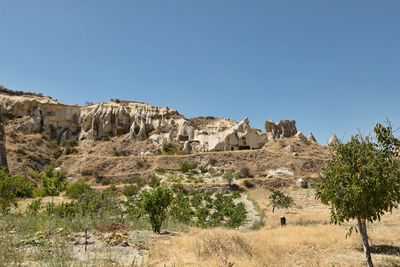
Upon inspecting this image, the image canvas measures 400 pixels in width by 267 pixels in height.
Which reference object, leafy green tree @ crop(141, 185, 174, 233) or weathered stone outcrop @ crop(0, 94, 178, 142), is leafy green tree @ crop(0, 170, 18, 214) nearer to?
leafy green tree @ crop(141, 185, 174, 233)

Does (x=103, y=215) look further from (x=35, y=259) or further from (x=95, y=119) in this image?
(x=95, y=119)

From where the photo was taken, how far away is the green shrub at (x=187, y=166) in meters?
40.7

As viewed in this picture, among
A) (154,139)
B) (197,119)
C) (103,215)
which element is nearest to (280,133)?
(197,119)

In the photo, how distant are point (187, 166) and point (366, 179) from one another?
35.7 meters

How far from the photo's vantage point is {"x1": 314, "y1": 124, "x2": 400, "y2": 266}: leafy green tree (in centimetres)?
631

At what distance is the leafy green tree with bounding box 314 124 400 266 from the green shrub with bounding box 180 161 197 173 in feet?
112

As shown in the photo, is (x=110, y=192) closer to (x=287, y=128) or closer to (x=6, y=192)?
(x=6, y=192)

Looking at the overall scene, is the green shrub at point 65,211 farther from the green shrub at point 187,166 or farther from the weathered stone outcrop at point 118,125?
the weathered stone outcrop at point 118,125

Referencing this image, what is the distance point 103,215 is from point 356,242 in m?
10.4

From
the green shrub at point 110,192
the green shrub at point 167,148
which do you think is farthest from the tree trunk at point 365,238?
the green shrub at point 167,148

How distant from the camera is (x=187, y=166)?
41250 mm

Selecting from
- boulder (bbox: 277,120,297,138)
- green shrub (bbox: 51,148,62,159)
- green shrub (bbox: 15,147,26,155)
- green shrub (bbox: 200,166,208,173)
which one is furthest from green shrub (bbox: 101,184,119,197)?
boulder (bbox: 277,120,297,138)

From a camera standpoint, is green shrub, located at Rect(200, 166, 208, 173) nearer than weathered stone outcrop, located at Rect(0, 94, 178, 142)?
Yes

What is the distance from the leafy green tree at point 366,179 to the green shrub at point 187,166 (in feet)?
112
